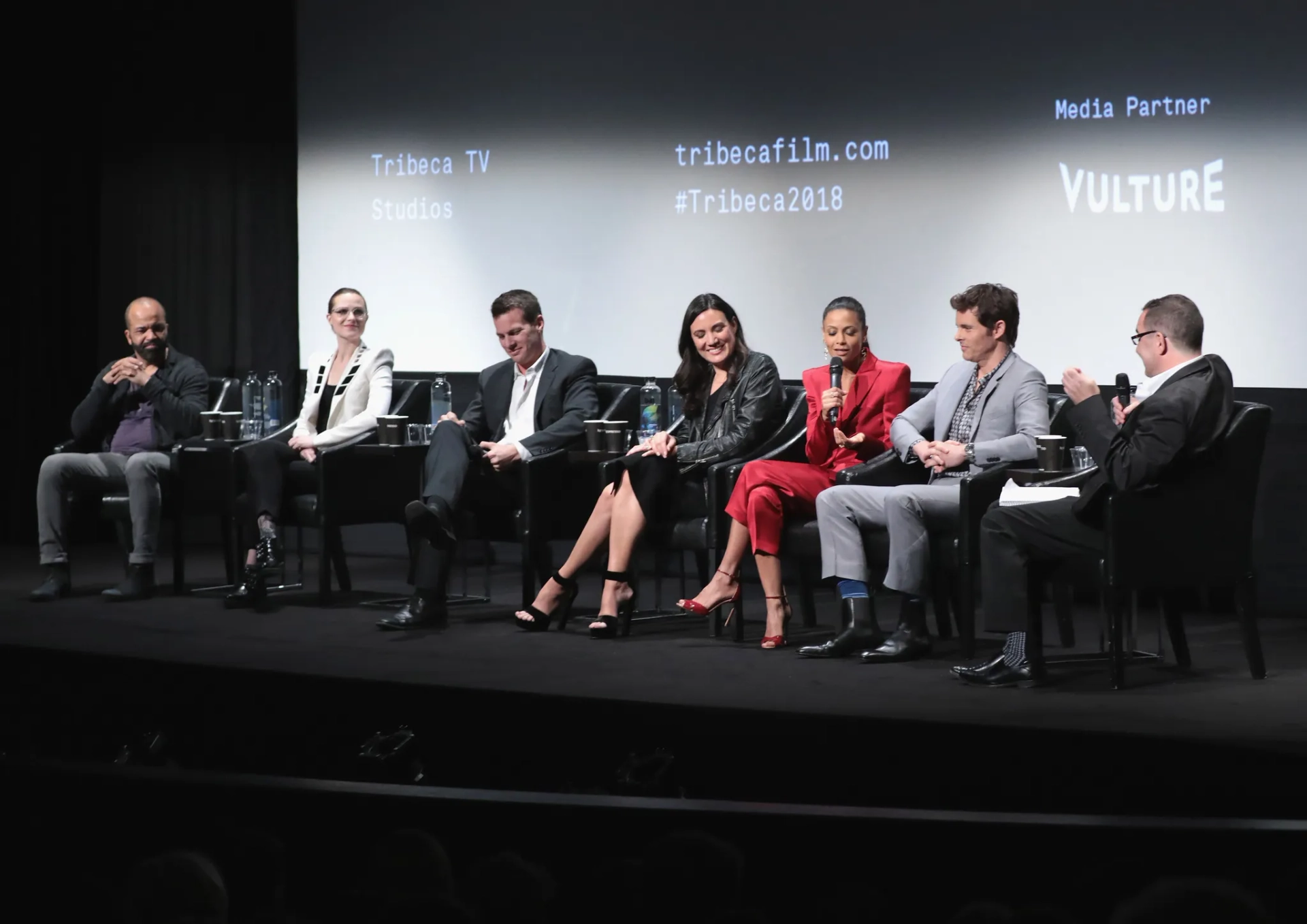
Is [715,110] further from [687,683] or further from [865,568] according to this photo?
Result: [687,683]

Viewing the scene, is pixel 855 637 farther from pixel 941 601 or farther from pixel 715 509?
pixel 715 509

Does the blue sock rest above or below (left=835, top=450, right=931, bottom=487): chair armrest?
below

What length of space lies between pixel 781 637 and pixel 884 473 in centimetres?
63

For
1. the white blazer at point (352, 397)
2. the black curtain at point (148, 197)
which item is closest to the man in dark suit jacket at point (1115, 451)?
the white blazer at point (352, 397)

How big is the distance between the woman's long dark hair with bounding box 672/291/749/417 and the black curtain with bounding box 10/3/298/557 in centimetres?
288

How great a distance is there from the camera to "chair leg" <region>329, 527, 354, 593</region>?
626 centimetres

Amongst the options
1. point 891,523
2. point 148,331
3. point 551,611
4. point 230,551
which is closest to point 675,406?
point 551,611

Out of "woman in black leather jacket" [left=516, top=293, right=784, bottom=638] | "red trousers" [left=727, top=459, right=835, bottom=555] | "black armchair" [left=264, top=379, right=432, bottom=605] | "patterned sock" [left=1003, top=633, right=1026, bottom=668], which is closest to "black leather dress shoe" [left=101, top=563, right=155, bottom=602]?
"black armchair" [left=264, top=379, right=432, bottom=605]

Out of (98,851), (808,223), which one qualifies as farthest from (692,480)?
(98,851)

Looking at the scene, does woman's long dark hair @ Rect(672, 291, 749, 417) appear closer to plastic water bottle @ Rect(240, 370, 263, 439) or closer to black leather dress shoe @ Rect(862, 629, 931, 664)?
black leather dress shoe @ Rect(862, 629, 931, 664)

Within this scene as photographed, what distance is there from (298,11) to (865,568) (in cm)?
445

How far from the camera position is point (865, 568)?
4820 mm

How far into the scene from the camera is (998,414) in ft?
15.8

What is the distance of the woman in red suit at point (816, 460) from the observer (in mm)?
4973
